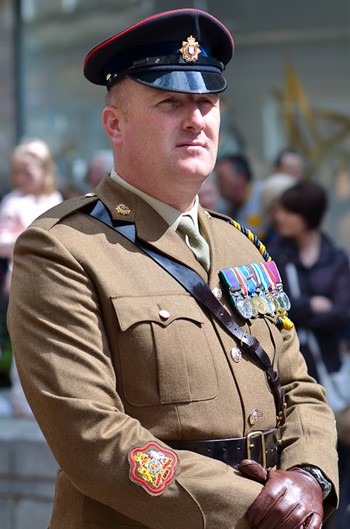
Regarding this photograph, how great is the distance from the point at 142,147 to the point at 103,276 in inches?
14.5

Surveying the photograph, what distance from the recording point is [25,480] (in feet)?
18.3

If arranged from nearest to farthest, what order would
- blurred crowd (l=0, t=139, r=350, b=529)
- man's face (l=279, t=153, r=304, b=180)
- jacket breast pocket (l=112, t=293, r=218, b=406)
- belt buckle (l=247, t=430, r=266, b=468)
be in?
1. jacket breast pocket (l=112, t=293, r=218, b=406)
2. belt buckle (l=247, t=430, r=266, b=468)
3. blurred crowd (l=0, t=139, r=350, b=529)
4. man's face (l=279, t=153, r=304, b=180)

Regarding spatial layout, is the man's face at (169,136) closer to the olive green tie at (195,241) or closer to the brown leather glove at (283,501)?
the olive green tie at (195,241)

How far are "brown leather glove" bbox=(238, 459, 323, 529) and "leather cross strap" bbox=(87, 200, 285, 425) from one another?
302 mm

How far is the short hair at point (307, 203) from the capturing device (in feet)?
19.3

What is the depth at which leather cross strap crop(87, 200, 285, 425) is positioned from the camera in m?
2.83

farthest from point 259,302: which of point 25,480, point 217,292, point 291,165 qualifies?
point 291,165

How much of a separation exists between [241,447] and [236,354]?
0.78ft

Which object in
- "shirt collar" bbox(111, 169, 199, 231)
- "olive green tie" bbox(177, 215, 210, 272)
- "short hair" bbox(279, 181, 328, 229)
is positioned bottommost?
"short hair" bbox(279, 181, 328, 229)

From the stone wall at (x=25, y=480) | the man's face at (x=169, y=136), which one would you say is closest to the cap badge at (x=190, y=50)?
the man's face at (x=169, y=136)

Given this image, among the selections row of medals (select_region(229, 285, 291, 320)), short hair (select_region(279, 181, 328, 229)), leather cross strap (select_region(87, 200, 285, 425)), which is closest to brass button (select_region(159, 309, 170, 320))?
leather cross strap (select_region(87, 200, 285, 425))

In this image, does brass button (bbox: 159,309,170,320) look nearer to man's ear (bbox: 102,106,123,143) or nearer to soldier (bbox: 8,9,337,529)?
soldier (bbox: 8,9,337,529)

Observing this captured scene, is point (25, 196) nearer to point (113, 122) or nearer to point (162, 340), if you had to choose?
point (113, 122)

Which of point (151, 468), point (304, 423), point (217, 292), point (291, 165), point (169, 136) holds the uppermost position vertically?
point (169, 136)
